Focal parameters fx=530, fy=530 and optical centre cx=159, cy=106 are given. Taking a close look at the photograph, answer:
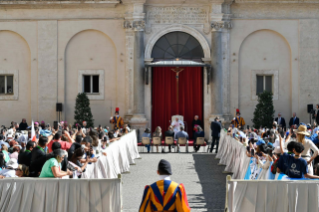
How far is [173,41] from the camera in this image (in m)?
27.7

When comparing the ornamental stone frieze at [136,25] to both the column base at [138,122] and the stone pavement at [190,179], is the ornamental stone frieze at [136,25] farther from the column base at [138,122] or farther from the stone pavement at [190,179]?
the stone pavement at [190,179]

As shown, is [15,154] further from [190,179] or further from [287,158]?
[287,158]

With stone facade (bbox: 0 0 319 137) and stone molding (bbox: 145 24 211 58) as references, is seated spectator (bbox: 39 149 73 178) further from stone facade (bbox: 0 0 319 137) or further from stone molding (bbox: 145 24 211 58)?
stone molding (bbox: 145 24 211 58)

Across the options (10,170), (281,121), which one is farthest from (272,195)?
(281,121)

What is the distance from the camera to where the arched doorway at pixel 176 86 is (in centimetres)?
2777

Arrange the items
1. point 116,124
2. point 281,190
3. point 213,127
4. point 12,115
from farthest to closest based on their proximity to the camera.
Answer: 1. point 12,115
2. point 116,124
3. point 213,127
4. point 281,190

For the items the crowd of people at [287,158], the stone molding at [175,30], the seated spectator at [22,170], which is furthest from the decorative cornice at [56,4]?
the seated spectator at [22,170]

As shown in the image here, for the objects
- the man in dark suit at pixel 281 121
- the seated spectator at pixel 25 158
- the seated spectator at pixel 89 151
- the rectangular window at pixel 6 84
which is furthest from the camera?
the rectangular window at pixel 6 84

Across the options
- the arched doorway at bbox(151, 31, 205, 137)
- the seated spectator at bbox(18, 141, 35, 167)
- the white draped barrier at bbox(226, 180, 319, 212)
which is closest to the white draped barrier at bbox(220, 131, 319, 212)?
the white draped barrier at bbox(226, 180, 319, 212)

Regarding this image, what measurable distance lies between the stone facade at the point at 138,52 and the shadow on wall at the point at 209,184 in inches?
281

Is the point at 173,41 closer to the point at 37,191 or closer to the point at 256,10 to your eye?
the point at 256,10

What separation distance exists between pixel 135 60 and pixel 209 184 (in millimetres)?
13472

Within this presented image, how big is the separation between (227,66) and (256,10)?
130 inches

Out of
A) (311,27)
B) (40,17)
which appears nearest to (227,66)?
(311,27)
